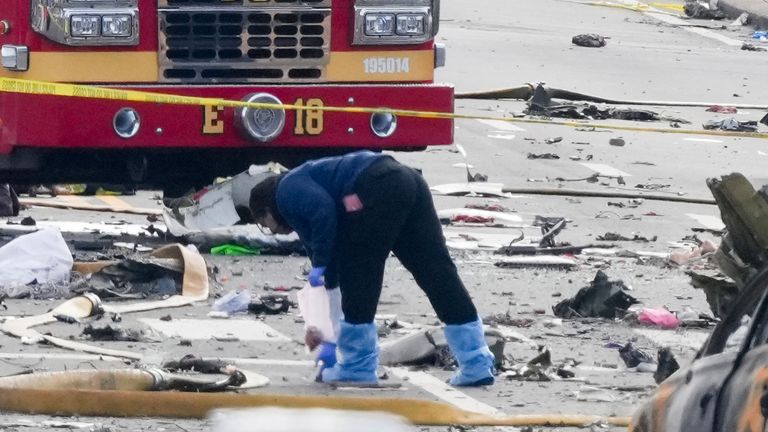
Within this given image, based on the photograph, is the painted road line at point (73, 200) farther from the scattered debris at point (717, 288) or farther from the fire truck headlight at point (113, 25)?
the scattered debris at point (717, 288)

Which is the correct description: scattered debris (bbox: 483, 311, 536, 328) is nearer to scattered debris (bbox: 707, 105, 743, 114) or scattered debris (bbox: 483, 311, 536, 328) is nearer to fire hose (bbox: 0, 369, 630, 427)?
fire hose (bbox: 0, 369, 630, 427)

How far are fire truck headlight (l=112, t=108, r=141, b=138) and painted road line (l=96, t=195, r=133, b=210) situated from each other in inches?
130

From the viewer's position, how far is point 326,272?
833cm

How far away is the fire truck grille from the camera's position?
11648 millimetres

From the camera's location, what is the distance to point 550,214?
582 inches

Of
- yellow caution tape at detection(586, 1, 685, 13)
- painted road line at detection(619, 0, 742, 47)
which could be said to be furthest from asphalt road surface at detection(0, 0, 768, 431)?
yellow caution tape at detection(586, 1, 685, 13)

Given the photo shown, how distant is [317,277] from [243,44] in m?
4.06

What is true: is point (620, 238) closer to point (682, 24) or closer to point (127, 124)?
point (127, 124)

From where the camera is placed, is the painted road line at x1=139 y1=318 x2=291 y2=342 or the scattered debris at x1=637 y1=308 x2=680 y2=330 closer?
the painted road line at x1=139 y1=318 x2=291 y2=342

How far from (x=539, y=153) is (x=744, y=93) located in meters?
6.84

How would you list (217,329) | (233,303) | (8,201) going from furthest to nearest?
(8,201)
(233,303)
(217,329)

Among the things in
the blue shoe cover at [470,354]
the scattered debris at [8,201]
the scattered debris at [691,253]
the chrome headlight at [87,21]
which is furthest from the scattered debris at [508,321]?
the scattered debris at [8,201]

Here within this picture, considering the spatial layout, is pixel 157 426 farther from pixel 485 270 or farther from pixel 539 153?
pixel 539 153

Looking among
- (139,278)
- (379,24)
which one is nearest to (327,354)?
(139,278)
